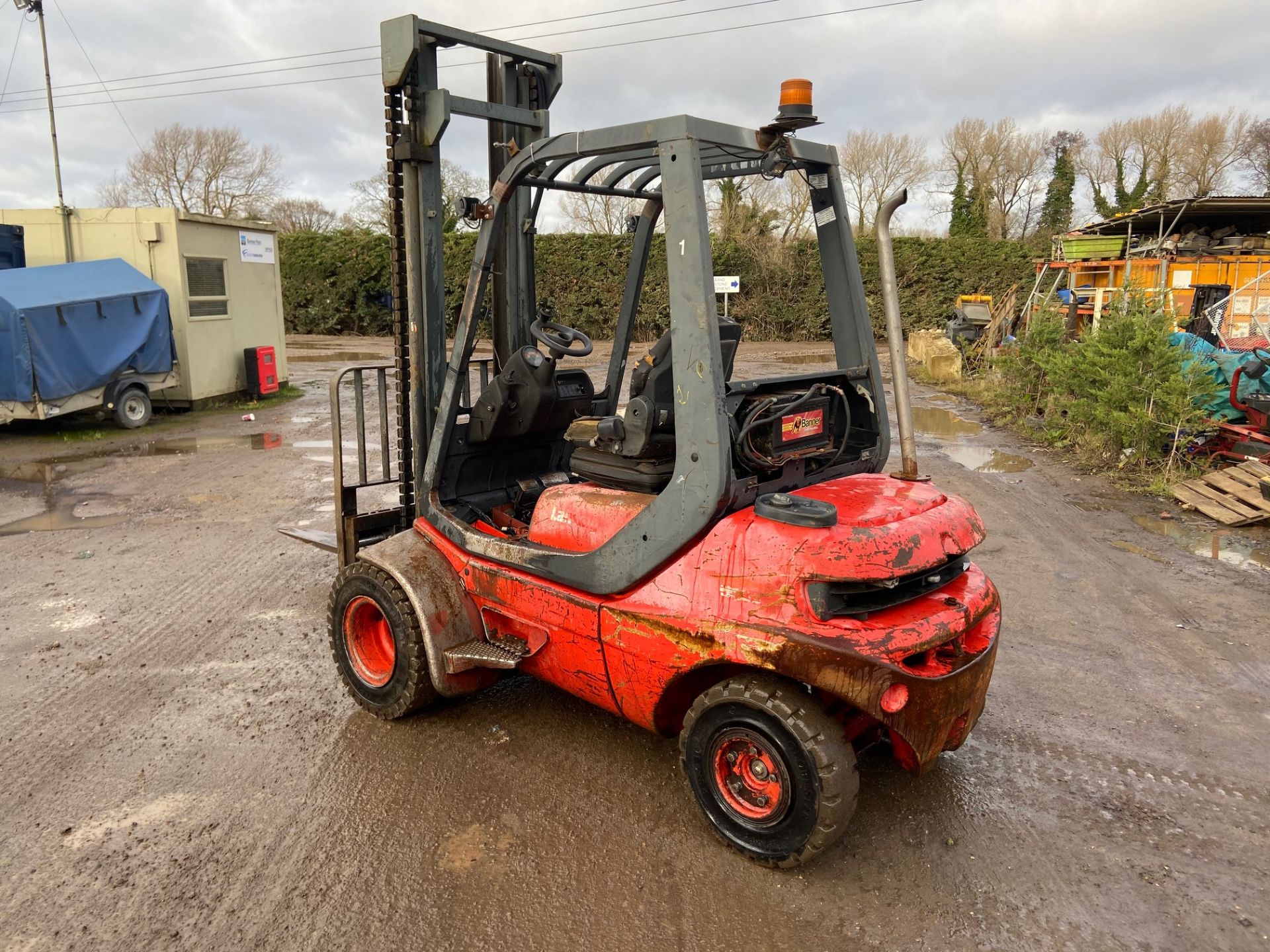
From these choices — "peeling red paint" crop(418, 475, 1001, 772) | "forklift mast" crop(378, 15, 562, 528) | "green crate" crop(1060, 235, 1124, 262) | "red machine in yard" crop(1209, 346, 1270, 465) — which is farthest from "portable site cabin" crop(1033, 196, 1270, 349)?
"peeling red paint" crop(418, 475, 1001, 772)

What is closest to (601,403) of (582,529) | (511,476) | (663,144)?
(511,476)

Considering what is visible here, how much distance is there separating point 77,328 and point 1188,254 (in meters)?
19.1

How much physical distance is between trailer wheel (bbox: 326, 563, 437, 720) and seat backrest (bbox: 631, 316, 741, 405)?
58.9 inches

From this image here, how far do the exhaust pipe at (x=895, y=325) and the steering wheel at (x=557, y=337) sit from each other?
1.28 metres

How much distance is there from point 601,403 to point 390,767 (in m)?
2.22

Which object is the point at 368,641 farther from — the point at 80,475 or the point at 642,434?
the point at 80,475

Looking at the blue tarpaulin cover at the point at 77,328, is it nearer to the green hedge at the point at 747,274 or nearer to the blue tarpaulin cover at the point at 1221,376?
the blue tarpaulin cover at the point at 1221,376

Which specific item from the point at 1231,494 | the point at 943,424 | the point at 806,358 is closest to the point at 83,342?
the point at 943,424

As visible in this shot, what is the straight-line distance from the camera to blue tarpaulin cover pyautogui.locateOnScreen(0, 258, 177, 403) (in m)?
10.9

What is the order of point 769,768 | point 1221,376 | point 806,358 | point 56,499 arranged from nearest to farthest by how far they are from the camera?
point 769,768 → point 56,499 → point 1221,376 → point 806,358

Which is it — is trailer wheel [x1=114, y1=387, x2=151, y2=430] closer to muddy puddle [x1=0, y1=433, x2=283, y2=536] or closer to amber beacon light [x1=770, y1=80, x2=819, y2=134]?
muddy puddle [x1=0, y1=433, x2=283, y2=536]

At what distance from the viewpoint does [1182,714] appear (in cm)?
446

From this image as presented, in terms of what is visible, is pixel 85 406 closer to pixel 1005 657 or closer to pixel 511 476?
pixel 511 476

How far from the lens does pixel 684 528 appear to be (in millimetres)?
3238
